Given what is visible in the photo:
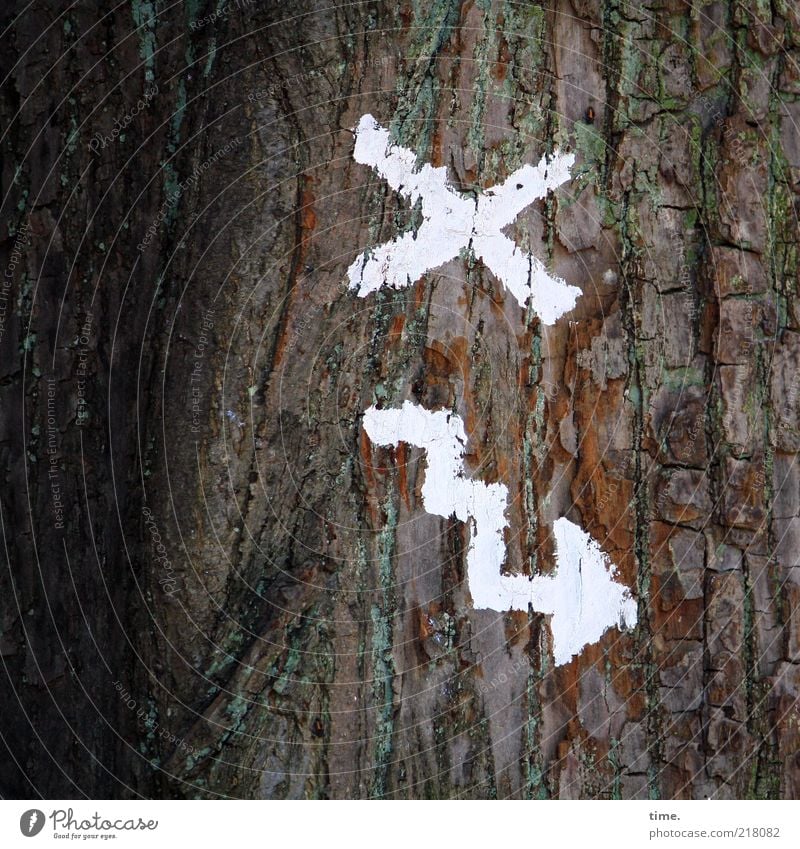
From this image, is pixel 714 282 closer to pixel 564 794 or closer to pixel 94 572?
pixel 564 794

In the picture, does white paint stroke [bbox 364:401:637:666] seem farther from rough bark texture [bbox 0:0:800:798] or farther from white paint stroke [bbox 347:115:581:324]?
white paint stroke [bbox 347:115:581:324]

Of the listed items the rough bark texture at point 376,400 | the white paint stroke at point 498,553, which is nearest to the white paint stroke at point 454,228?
the rough bark texture at point 376,400

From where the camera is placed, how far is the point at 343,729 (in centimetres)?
89

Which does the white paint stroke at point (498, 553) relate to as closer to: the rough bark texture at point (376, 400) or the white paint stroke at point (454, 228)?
the rough bark texture at point (376, 400)

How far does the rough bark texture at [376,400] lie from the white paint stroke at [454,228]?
0.05ft

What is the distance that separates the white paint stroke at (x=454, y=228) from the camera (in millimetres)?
884

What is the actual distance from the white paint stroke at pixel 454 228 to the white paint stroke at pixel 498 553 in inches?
6.2

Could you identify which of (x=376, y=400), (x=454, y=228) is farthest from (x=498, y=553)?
(x=454, y=228)

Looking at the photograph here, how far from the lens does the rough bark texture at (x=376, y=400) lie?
875mm

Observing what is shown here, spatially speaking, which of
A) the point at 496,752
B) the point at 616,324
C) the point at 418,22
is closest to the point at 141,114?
the point at 418,22

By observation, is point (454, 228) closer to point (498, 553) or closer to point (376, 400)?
point (376, 400)

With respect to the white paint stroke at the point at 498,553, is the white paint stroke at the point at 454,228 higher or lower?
higher

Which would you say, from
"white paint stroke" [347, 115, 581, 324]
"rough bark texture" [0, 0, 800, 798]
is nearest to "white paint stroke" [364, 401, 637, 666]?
"rough bark texture" [0, 0, 800, 798]

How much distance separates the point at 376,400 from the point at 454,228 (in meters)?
0.21
